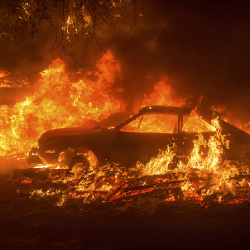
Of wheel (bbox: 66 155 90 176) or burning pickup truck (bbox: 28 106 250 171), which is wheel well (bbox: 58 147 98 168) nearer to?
burning pickup truck (bbox: 28 106 250 171)

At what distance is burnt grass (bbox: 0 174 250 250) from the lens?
10.6ft

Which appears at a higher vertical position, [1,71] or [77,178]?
[1,71]

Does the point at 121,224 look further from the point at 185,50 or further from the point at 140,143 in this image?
the point at 185,50

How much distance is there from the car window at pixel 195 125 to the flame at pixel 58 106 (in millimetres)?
4813

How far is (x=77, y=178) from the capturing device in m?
5.51

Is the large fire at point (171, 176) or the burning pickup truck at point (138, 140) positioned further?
the burning pickup truck at point (138, 140)

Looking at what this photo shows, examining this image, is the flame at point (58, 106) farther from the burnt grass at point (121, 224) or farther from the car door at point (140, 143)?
the burnt grass at point (121, 224)

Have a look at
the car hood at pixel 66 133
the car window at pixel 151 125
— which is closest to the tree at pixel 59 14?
the car hood at pixel 66 133

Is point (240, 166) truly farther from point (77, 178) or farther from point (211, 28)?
point (211, 28)

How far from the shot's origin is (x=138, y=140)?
5922mm

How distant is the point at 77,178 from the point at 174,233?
8.88 feet

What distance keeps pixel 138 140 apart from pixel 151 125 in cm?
75

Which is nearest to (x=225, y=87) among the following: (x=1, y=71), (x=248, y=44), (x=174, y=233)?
(x=248, y=44)

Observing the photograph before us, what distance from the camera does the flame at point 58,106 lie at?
9.76 m
